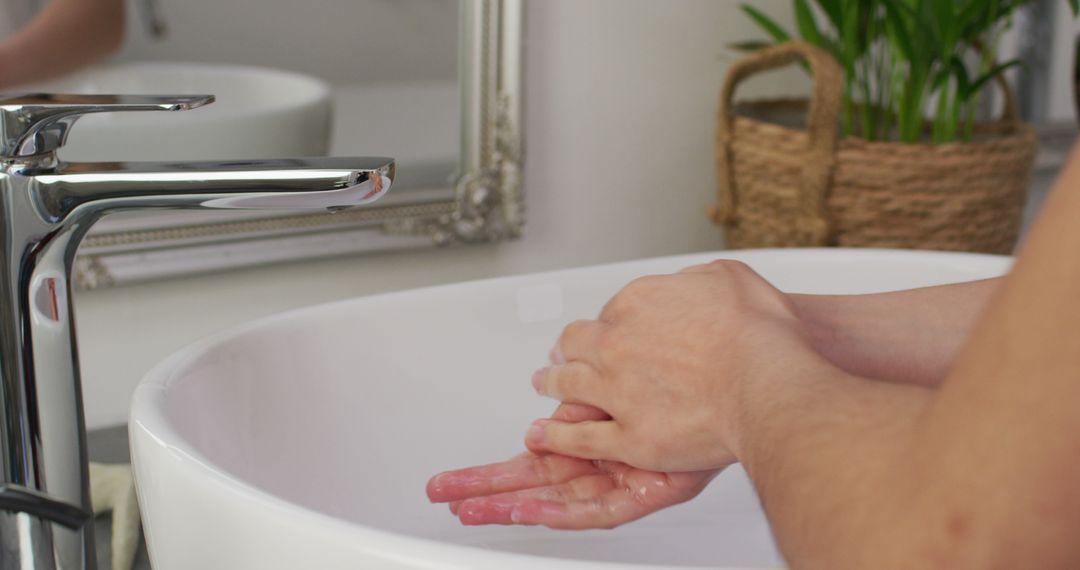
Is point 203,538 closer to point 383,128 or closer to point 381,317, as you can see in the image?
point 381,317

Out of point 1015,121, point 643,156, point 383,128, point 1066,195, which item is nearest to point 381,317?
point 383,128

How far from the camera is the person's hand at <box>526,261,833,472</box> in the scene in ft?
2.09

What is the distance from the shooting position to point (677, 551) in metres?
1.03

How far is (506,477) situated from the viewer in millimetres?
835

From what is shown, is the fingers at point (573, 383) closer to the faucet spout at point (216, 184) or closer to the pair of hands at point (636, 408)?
the pair of hands at point (636, 408)

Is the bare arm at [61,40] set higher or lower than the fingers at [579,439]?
higher

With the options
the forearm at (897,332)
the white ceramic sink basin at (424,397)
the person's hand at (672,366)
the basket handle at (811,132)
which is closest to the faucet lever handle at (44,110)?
the white ceramic sink basin at (424,397)

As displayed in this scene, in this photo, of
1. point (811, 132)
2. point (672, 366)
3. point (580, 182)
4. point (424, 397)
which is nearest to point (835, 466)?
point (672, 366)

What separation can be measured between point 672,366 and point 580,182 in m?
0.57

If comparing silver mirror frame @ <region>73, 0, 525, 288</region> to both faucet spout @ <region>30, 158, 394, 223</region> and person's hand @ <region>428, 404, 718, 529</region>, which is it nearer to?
person's hand @ <region>428, 404, 718, 529</region>

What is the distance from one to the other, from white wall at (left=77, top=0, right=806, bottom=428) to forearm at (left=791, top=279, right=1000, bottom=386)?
0.51 metres

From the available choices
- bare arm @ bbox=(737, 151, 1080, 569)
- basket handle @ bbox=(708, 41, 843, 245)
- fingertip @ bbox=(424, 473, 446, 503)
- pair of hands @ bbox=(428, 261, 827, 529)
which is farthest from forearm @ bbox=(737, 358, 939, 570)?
basket handle @ bbox=(708, 41, 843, 245)

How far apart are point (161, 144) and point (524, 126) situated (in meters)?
0.36

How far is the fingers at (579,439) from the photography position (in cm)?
Answer: 79
